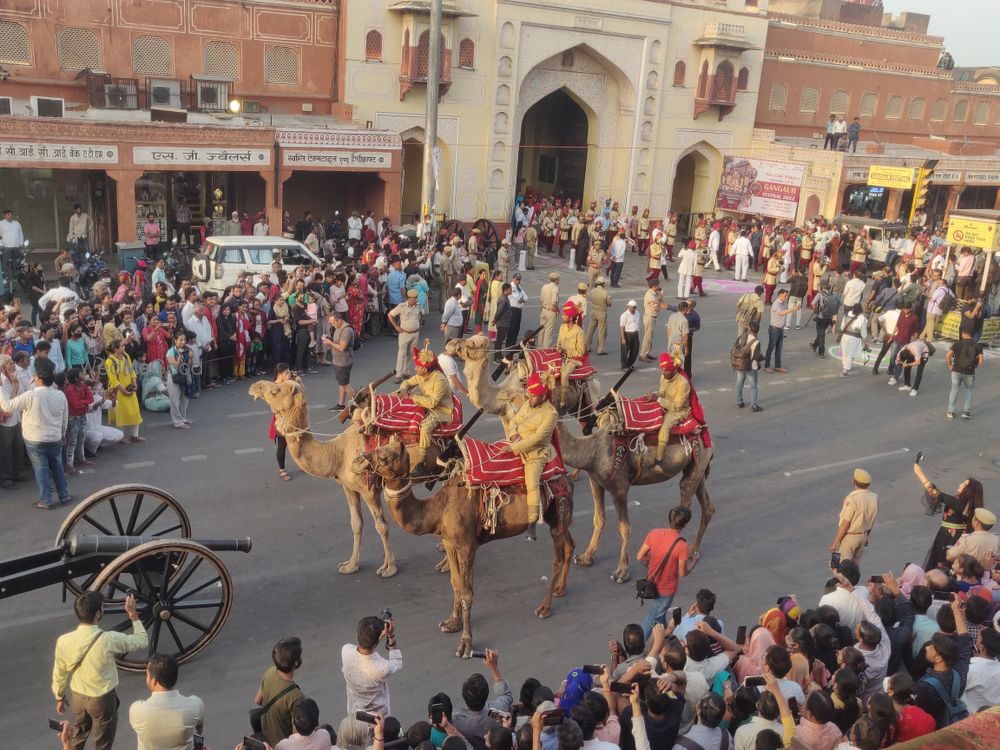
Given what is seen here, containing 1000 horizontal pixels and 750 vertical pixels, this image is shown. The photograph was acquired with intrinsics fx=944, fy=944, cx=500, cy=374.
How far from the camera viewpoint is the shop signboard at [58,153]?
20547mm

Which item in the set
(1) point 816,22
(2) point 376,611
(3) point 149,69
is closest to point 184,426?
(2) point 376,611

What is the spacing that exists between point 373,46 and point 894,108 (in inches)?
940

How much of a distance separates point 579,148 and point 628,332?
20226 millimetres

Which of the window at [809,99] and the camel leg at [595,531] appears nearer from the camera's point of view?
the camel leg at [595,531]

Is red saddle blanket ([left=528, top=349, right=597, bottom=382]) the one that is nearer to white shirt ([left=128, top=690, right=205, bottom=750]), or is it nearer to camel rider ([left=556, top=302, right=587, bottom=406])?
camel rider ([left=556, top=302, right=587, bottom=406])

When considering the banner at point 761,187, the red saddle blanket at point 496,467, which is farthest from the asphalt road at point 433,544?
the banner at point 761,187

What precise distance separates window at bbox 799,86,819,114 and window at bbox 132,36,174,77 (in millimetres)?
24165

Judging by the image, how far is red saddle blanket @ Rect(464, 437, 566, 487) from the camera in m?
8.51

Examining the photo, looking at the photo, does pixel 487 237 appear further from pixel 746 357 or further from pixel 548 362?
Answer: pixel 548 362

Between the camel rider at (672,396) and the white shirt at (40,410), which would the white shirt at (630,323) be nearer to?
the camel rider at (672,396)

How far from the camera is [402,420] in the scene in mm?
9469

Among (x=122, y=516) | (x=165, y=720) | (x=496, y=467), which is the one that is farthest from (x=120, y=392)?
(x=165, y=720)

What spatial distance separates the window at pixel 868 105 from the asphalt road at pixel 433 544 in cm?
2595

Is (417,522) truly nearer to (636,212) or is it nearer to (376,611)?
(376,611)
